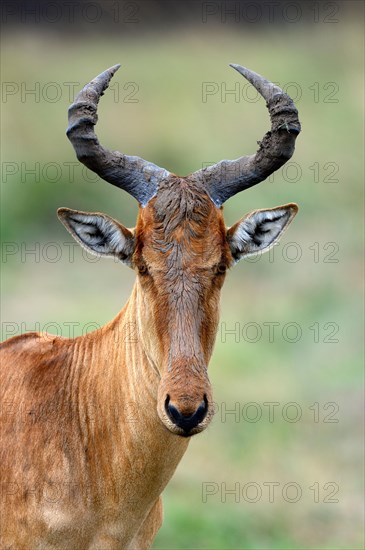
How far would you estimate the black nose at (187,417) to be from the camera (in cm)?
857

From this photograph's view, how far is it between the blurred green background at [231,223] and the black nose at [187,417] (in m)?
7.96

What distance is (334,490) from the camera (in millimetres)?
18328

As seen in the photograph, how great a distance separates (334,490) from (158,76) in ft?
54.4

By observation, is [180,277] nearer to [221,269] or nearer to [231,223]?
[221,269]

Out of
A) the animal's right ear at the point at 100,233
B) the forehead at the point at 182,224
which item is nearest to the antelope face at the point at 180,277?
the forehead at the point at 182,224

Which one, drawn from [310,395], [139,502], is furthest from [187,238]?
[310,395]

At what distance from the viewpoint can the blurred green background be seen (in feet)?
60.2

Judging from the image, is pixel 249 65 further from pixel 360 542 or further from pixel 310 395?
pixel 360 542

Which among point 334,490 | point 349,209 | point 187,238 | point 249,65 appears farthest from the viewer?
point 249,65

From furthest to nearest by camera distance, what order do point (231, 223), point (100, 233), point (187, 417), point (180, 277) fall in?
point (231, 223)
point (100, 233)
point (180, 277)
point (187, 417)

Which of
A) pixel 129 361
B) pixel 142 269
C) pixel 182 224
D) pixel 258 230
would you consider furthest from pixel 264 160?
pixel 129 361

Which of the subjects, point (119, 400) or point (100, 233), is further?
point (119, 400)

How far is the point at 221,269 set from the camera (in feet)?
31.1

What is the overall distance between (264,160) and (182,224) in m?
0.94
